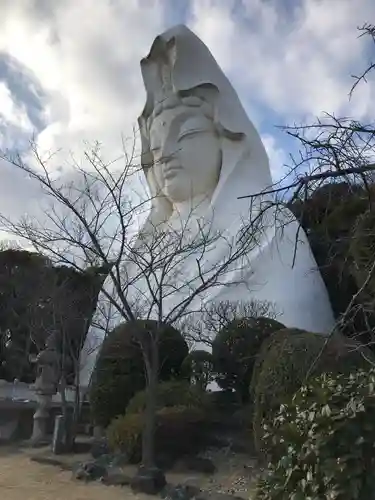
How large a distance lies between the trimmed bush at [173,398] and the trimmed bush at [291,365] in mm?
1911

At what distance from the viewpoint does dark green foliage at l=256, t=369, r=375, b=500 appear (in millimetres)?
2473

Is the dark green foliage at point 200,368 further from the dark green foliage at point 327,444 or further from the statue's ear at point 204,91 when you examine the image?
the statue's ear at point 204,91

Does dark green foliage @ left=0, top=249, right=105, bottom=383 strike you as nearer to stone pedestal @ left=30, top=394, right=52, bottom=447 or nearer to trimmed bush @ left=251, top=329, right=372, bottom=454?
stone pedestal @ left=30, top=394, right=52, bottom=447

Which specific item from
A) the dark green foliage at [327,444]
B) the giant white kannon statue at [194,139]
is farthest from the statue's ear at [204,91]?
the dark green foliage at [327,444]

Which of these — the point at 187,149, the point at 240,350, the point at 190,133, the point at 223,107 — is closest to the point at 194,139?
the point at 190,133

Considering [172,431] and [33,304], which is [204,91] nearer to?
[33,304]

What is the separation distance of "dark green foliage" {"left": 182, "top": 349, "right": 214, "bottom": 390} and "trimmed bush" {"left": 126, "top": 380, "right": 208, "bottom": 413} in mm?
541

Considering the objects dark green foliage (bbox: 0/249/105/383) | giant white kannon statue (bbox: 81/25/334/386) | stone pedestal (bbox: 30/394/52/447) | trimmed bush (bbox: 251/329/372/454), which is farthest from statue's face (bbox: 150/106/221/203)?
trimmed bush (bbox: 251/329/372/454)

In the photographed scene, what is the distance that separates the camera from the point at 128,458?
7.42m

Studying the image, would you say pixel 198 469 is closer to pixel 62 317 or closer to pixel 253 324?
pixel 253 324

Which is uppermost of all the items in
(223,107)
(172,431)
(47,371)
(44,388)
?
(223,107)

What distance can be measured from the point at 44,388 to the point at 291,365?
5.94 m

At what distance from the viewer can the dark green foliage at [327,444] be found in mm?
2473

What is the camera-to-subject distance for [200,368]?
9266 mm
